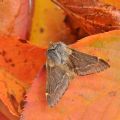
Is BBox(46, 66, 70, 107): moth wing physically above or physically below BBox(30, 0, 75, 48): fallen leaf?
below

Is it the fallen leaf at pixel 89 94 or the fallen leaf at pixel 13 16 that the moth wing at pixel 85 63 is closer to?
the fallen leaf at pixel 89 94

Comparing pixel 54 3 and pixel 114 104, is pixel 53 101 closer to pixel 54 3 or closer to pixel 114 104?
pixel 114 104

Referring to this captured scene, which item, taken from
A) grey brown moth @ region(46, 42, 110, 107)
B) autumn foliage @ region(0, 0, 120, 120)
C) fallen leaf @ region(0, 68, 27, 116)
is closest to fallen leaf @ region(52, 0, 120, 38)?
autumn foliage @ region(0, 0, 120, 120)

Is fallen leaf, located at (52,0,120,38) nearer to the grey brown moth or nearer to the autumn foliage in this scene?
the autumn foliage

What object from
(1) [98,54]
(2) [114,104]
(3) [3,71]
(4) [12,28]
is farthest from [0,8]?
(2) [114,104]

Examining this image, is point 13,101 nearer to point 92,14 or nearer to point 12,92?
point 12,92
